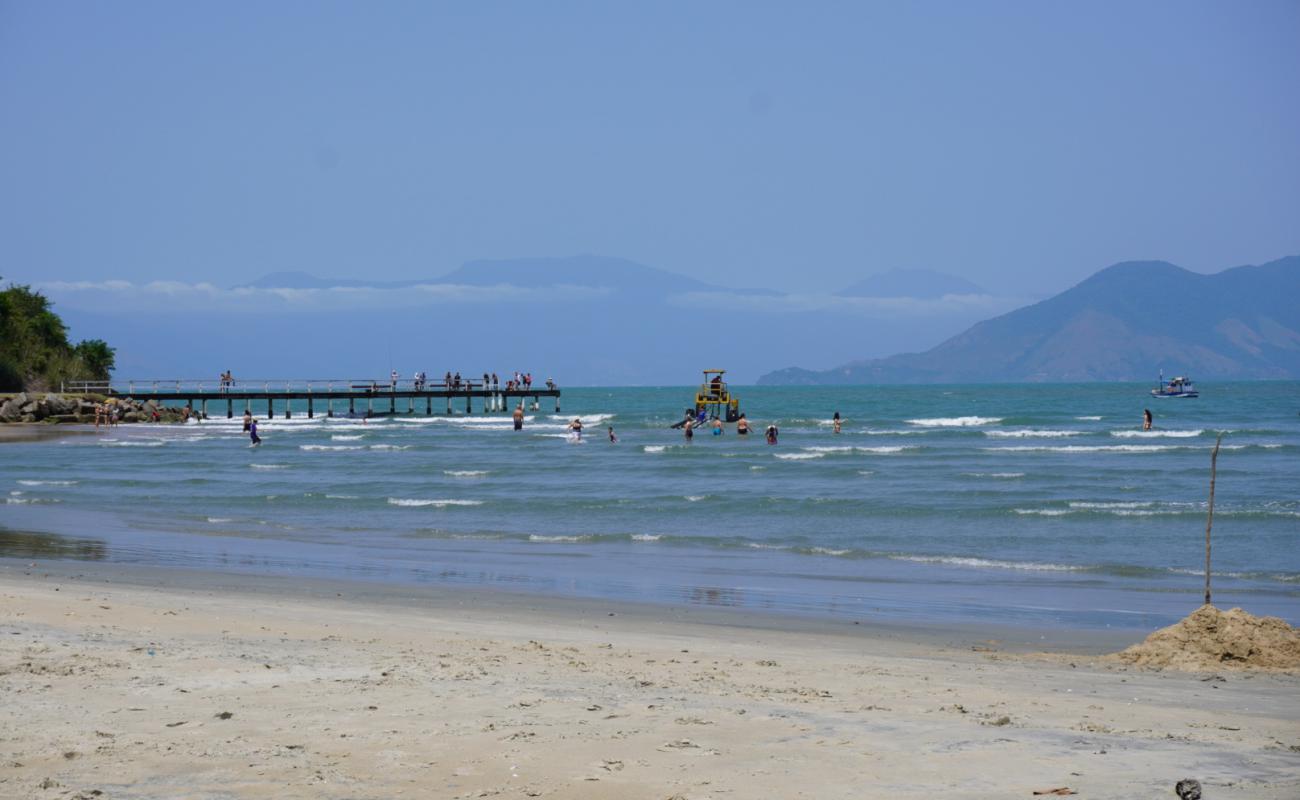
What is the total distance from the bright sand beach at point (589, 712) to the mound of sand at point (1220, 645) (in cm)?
33

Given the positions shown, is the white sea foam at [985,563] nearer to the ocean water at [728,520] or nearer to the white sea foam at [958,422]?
the ocean water at [728,520]

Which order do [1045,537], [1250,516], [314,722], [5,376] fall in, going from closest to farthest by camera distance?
1. [314,722]
2. [1045,537]
3. [1250,516]
4. [5,376]

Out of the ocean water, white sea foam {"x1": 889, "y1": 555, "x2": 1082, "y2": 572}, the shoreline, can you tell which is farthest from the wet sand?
white sea foam {"x1": 889, "y1": 555, "x2": 1082, "y2": 572}

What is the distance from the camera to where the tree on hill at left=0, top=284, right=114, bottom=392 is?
69438 millimetres

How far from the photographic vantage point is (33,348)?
71.3m

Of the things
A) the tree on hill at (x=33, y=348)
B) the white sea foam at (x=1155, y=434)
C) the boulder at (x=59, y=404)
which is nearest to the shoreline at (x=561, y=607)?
the white sea foam at (x=1155, y=434)

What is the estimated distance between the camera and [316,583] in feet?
50.6

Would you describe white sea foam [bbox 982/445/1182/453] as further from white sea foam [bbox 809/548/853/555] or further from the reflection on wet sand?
the reflection on wet sand

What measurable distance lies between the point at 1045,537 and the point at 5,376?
62286mm

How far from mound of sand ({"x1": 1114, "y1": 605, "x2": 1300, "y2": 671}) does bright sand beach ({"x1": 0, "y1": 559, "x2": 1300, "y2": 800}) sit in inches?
13.0

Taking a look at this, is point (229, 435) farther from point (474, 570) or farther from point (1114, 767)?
point (1114, 767)

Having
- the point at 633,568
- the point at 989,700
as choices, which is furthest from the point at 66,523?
the point at 989,700

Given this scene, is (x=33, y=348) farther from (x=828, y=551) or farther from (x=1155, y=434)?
(x=828, y=551)

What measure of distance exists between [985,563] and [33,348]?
66.2m
